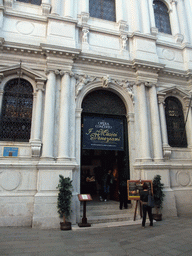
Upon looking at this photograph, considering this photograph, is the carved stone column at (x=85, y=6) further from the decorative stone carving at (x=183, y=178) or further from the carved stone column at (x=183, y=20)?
the decorative stone carving at (x=183, y=178)

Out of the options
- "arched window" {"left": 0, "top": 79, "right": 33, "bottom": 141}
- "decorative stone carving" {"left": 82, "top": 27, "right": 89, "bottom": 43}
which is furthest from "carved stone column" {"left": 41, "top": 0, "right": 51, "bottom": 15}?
"arched window" {"left": 0, "top": 79, "right": 33, "bottom": 141}

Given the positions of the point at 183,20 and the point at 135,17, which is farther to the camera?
the point at 183,20

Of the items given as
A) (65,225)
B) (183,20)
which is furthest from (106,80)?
(183,20)

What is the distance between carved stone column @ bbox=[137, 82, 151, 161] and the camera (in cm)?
976

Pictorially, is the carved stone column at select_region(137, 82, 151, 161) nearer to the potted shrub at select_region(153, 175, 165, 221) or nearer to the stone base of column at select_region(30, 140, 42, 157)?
the potted shrub at select_region(153, 175, 165, 221)

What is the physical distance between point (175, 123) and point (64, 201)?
7.76 metres

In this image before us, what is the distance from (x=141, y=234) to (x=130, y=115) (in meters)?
5.85

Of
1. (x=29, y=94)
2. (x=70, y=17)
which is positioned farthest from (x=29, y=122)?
(x=70, y=17)

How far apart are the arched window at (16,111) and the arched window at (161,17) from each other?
978 centimetres

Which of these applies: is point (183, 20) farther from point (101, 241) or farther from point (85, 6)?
point (101, 241)

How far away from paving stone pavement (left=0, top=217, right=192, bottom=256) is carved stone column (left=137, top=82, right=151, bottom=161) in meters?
3.41

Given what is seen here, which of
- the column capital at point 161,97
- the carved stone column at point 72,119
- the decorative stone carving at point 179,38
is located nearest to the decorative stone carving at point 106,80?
the carved stone column at point 72,119

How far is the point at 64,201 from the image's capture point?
7207mm

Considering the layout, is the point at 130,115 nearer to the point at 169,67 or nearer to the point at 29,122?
the point at 169,67
